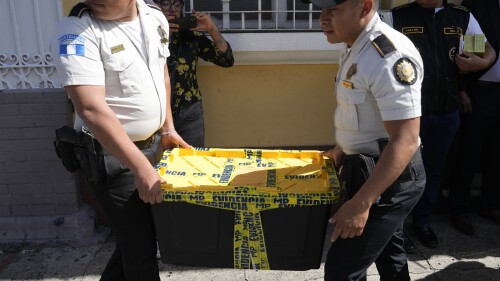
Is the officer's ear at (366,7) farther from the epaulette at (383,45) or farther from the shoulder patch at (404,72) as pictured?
the shoulder patch at (404,72)

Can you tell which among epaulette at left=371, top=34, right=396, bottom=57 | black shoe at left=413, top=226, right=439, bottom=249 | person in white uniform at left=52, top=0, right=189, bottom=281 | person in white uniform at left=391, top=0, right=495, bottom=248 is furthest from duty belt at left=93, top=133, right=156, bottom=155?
black shoe at left=413, top=226, right=439, bottom=249

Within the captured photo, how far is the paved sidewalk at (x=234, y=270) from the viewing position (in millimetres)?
3016

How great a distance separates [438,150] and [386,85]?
172 centimetres

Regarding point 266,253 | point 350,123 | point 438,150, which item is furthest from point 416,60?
point 438,150

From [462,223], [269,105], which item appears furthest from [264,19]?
[462,223]

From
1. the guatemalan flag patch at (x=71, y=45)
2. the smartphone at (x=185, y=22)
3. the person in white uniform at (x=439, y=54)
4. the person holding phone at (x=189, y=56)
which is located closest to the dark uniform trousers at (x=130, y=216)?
the guatemalan flag patch at (x=71, y=45)

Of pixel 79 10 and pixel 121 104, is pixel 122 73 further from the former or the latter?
pixel 79 10

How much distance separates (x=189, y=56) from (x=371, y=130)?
152 centimetres

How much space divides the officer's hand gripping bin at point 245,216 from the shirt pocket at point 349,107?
242 mm

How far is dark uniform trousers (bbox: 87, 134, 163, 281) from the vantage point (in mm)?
2086

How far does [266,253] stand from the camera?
6.49 feet

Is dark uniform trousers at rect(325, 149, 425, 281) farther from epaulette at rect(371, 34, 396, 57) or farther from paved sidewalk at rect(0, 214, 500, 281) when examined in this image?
paved sidewalk at rect(0, 214, 500, 281)

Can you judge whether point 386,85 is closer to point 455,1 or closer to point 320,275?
point 320,275

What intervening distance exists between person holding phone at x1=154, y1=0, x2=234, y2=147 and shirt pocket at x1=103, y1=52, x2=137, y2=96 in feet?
3.13
